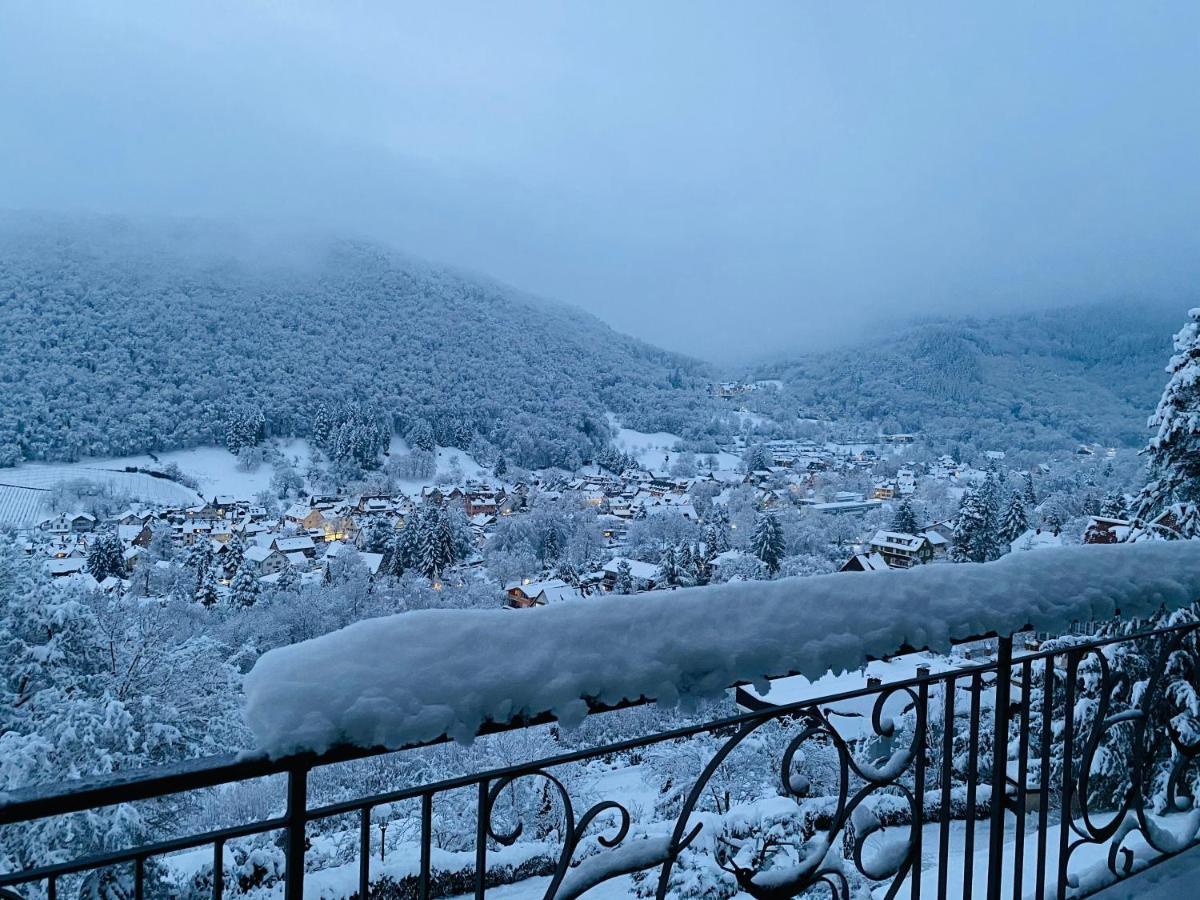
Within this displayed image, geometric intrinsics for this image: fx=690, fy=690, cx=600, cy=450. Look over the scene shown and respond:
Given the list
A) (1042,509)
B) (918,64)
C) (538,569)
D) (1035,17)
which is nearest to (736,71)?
(918,64)

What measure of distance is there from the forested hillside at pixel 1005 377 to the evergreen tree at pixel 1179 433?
144ft

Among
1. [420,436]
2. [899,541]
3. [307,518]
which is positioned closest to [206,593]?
[307,518]

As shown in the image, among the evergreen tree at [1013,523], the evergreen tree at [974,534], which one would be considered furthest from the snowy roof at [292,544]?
the evergreen tree at [1013,523]

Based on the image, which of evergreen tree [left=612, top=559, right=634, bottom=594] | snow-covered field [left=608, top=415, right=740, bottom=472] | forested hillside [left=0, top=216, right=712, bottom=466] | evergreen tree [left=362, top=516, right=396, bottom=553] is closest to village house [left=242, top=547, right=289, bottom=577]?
evergreen tree [left=362, top=516, right=396, bottom=553]

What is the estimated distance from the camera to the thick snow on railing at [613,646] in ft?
2.31

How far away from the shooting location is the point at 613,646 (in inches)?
34.5

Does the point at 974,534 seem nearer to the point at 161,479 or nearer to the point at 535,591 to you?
the point at 535,591

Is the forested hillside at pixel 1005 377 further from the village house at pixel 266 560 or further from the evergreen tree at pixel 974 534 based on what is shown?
the village house at pixel 266 560

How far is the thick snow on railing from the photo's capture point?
703 millimetres

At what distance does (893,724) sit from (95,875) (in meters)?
7.01

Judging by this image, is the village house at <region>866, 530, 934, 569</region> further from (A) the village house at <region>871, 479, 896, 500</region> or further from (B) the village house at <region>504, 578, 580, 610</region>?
(B) the village house at <region>504, 578, 580, 610</region>

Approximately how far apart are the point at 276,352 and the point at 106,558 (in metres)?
43.3

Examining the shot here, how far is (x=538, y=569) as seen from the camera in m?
30.7

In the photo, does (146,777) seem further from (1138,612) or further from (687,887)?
(687,887)
